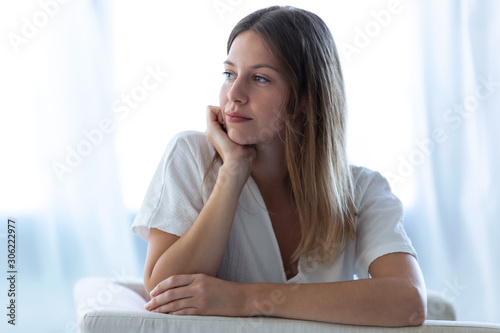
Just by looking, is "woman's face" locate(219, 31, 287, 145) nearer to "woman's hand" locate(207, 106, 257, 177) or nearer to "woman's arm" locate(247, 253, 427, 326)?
"woman's hand" locate(207, 106, 257, 177)

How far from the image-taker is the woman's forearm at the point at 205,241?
1229 mm

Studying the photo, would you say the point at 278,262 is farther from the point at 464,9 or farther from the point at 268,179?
the point at 464,9

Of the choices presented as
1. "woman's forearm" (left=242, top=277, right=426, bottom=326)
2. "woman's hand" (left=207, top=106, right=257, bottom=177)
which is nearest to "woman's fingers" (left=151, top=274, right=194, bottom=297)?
"woman's forearm" (left=242, top=277, right=426, bottom=326)

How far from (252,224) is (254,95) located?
12.5 inches

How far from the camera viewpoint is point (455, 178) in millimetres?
2740

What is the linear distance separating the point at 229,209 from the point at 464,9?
1992mm

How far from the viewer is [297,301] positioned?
1156mm

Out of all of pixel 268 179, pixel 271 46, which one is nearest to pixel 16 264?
pixel 268 179

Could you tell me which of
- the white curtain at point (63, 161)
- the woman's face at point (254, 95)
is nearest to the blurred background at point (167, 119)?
the white curtain at point (63, 161)

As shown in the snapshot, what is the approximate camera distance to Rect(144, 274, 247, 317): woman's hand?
3.69ft

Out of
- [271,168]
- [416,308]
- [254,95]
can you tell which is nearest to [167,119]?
[271,168]

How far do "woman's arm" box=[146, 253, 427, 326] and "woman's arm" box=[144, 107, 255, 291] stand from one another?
6 centimetres

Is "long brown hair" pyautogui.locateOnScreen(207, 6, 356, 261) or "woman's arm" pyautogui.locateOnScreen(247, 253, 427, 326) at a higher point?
"long brown hair" pyautogui.locateOnScreen(207, 6, 356, 261)

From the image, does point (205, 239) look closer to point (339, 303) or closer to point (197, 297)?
point (197, 297)
